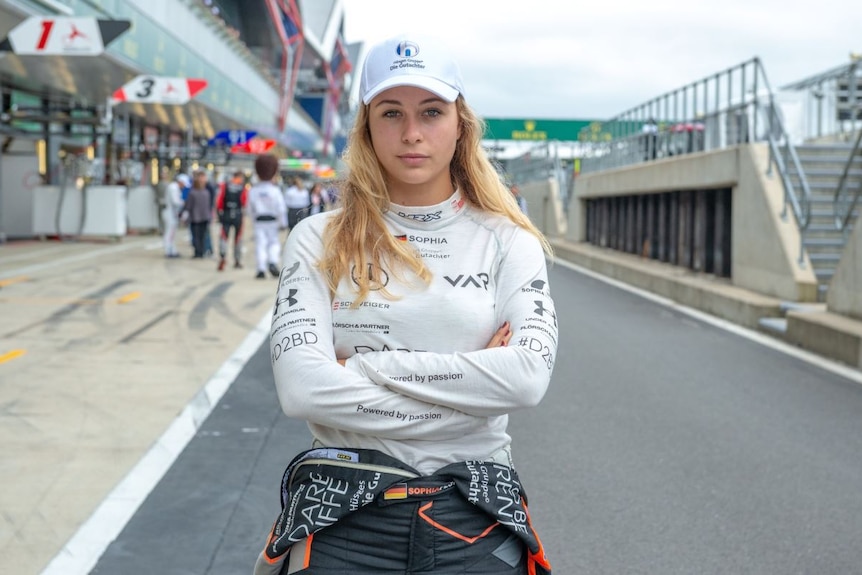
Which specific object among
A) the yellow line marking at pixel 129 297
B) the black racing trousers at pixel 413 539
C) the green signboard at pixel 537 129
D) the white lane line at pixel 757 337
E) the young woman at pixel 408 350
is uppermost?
the green signboard at pixel 537 129

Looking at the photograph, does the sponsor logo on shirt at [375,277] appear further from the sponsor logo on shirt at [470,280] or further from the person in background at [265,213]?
the person in background at [265,213]

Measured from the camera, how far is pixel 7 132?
73.4ft

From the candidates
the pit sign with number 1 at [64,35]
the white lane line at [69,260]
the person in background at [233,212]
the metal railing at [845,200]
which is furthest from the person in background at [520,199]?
the white lane line at [69,260]

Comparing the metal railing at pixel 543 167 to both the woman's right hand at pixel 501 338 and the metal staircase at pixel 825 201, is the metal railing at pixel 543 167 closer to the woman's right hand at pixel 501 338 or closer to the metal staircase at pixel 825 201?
the metal staircase at pixel 825 201

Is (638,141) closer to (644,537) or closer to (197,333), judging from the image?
(197,333)

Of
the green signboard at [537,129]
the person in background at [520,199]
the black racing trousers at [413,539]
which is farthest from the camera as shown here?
the green signboard at [537,129]

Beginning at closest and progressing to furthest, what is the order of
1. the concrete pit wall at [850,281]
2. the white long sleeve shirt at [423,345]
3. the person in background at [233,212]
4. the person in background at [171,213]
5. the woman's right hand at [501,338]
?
the white long sleeve shirt at [423,345], the woman's right hand at [501,338], the concrete pit wall at [850,281], the person in background at [233,212], the person in background at [171,213]

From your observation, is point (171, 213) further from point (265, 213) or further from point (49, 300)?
point (49, 300)

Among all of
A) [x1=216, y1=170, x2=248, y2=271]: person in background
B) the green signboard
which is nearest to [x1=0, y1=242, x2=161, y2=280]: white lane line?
[x1=216, y1=170, x2=248, y2=271]: person in background

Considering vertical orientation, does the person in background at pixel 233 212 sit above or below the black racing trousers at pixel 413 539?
above

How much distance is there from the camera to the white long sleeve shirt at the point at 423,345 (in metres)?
2.15

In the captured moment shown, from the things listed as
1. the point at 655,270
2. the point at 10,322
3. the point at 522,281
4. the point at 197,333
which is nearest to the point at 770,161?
the point at 655,270

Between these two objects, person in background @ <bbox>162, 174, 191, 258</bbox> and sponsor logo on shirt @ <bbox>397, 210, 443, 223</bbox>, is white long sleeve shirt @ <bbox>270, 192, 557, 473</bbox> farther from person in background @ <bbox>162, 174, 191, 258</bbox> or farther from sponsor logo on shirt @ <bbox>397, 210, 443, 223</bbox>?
person in background @ <bbox>162, 174, 191, 258</bbox>

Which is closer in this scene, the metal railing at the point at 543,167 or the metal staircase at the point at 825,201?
the metal staircase at the point at 825,201
